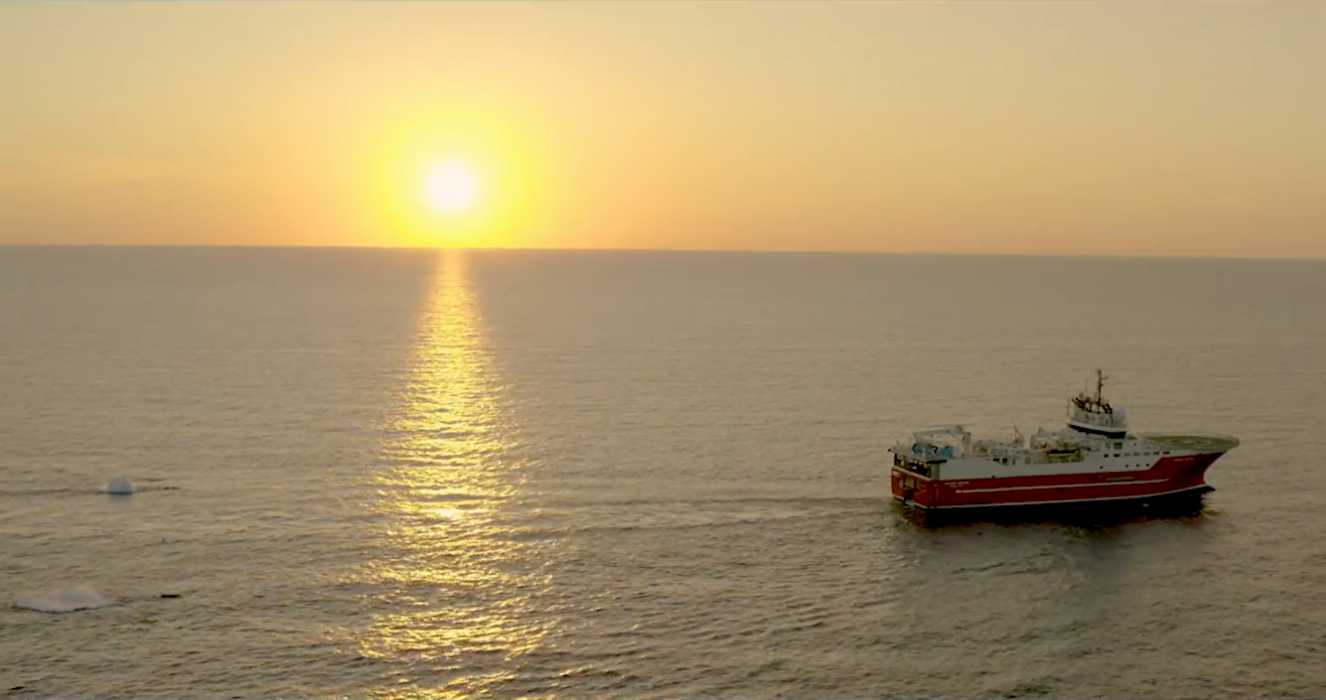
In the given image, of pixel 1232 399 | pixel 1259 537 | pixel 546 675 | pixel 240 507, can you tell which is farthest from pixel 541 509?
pixel 1232 399

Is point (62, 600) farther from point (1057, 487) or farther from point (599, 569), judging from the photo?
point (1057, 487)

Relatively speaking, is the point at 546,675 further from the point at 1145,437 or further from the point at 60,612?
the point at 1145,437

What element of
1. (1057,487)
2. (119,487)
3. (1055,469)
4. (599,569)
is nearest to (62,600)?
(119,487)

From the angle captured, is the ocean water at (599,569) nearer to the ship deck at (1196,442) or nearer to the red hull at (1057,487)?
the red hull at (1057,487)

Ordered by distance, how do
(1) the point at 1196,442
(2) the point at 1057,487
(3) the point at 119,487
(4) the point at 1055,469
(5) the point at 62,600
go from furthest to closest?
(1) the point at 1196,442
(2) the point at 1057,487
(4) the point at 1055,469
(3) the point at 119,487
(5) the point at 62,600

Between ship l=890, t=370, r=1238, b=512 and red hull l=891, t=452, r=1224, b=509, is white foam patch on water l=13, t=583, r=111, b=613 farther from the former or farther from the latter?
ship l=890, t=370, r=1238, b=512

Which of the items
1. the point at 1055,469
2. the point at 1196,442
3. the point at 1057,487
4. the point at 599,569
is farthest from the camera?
the point at 1196,442

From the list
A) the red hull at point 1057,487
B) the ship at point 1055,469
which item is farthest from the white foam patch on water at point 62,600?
the ship at point 1055,469
